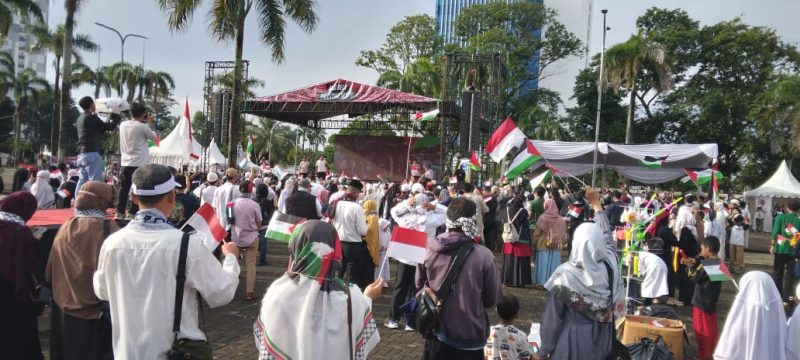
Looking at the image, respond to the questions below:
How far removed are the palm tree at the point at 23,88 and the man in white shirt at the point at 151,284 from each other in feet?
188

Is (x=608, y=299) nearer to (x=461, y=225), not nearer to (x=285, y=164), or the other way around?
(x=461, y=225)

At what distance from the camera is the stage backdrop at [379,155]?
29.6 meters

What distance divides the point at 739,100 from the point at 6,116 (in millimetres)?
63434

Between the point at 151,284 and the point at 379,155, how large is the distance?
27.6 m

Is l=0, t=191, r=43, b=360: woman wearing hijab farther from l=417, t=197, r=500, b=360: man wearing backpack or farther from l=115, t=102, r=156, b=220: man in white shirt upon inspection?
l=417, t=197, r=500, b=360: man wearing backpack

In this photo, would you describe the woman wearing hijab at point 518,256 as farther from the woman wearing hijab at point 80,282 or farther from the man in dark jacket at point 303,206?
the woman wearing hijab at point 80,282

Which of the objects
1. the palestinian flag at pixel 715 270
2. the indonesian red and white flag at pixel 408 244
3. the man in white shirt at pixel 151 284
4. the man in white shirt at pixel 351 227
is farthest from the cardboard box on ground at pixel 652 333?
the man in white shirt at pixel 151 284

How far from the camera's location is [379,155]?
30.1m

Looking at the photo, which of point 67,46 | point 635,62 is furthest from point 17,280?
point 635,62

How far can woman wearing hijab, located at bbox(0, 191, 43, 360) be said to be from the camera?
12.3 ft

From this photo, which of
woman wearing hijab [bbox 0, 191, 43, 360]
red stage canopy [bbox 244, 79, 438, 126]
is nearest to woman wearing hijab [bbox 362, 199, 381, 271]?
woman wearing hijab [bbox 0, 191, 43, 360]

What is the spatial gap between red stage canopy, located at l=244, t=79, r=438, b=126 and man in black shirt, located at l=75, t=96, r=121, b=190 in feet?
53.3

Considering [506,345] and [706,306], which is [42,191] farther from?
[706,306]

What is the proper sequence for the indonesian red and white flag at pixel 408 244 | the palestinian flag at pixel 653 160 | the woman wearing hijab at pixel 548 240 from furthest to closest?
the palestinian flag at pixel 653 160 → the woman wearing hijab at pixel 548 240 → the indonesian red and white flag at pixel 408 244
